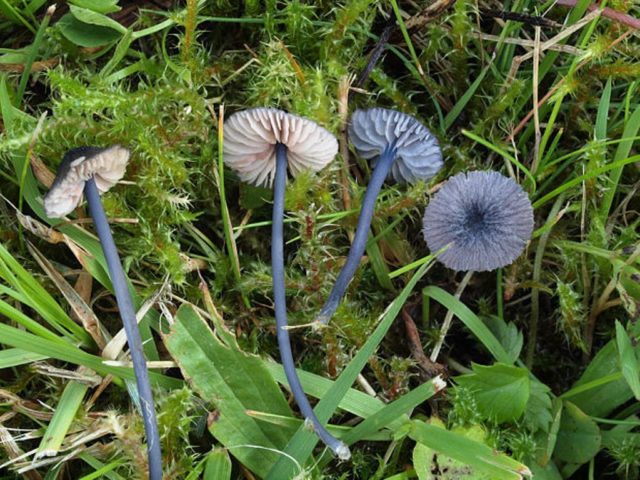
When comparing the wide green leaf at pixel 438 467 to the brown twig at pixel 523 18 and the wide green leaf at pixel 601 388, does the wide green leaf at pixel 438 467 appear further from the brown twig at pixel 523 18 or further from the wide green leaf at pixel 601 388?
the brown twig at pixel 523 18

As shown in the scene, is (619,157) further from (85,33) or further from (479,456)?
(85,33)

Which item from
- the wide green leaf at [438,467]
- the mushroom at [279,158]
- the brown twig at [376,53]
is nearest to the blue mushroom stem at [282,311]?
the mushroom at [279,158]

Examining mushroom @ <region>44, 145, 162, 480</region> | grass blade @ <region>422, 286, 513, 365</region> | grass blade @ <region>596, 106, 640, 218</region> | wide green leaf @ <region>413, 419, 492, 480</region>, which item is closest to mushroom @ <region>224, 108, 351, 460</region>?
wide green leaf @ <region>413, 419, 492, 480</region>

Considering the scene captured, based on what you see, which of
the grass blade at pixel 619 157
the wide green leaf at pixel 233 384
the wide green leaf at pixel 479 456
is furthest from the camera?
the grass blade at pixel 619 157

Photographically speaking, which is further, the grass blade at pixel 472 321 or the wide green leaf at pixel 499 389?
the grass blade at pixel 472 321

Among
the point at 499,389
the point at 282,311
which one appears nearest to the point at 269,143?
the point at 282,311

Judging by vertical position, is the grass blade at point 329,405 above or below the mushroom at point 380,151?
below

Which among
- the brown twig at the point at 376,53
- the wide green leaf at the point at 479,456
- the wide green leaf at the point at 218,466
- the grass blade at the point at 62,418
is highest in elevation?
the brown twig at the point at 376,53
